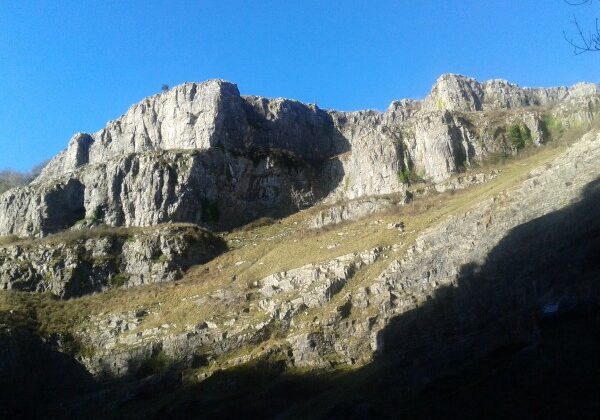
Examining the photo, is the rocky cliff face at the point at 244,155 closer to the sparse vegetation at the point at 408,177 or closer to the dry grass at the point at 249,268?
the sparse vegetation at the point at 408,177

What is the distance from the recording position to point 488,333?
22656mm

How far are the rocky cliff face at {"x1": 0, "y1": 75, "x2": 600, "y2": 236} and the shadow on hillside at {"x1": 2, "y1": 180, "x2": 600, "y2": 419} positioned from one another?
38406 millimetres

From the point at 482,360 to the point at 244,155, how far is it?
2607 inches

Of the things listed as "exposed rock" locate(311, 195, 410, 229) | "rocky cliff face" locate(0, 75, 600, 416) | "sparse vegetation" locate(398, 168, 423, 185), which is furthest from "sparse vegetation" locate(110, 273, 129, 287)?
"sparse vegetation" locate(398, 168, 423, 185)

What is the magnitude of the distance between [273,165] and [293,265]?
123ft

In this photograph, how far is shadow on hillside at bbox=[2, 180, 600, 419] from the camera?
14.7m

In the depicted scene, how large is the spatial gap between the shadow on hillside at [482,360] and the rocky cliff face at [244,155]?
3841 cm

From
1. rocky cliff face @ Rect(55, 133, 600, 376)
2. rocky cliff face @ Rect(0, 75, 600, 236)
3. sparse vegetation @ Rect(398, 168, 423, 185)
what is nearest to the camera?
rocky cliff face @ Rect(55, 133, 600, 376)

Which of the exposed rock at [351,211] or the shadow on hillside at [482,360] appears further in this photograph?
the exposed rock at [351,211]

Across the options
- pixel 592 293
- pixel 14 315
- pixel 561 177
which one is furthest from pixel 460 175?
pixel 14 315

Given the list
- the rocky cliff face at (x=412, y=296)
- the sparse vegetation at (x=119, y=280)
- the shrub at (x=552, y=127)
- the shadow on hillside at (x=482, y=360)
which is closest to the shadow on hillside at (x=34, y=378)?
the rocky cliff face at (x=412, y=296)

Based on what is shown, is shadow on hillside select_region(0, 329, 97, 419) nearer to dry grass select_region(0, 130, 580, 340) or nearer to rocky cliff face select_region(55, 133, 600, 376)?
rocky cliff face select_region(55, 133, 600, 376)

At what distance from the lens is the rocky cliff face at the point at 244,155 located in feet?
229

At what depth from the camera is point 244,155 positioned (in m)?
81.6
